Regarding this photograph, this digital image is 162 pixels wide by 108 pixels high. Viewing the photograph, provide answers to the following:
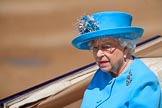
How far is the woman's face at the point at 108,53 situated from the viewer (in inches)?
45.7

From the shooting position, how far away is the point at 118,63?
3.86 ft

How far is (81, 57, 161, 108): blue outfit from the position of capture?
109 cm

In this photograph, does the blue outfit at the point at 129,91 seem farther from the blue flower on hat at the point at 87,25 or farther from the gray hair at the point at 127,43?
the blue flower on hat at the point at 87,25

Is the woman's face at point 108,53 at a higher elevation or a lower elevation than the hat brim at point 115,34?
lower

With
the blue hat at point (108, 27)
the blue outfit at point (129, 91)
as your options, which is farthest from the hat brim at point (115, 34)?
the blue outfit at point (129, 91)

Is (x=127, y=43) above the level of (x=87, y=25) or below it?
below

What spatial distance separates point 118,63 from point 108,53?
0.18 feet

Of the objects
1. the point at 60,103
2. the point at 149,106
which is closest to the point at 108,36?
the point at 149,106

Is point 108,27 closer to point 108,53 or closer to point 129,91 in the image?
point 108,53

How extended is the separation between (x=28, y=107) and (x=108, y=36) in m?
0.92

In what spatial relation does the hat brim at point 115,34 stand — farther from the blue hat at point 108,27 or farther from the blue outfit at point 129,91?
the blue outfit at point 129,91

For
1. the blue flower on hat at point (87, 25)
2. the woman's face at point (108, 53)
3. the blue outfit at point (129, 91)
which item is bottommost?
the blue outfit at point (129, 91)

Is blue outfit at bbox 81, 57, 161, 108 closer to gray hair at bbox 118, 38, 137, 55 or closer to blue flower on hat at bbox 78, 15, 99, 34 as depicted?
gray hair at bbox 118, 38, 137, 55

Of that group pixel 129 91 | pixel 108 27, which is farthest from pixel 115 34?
pixel 129 91
